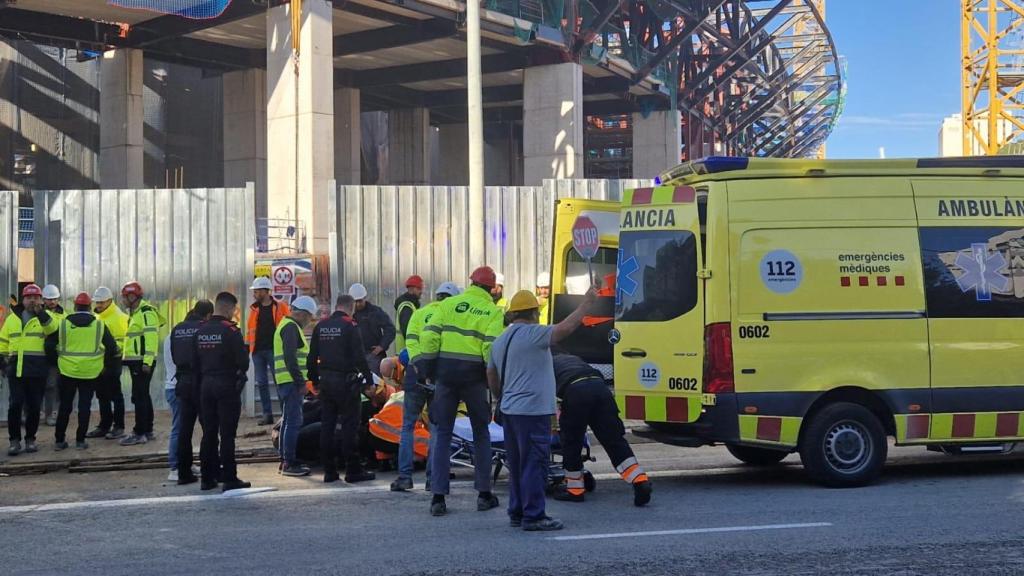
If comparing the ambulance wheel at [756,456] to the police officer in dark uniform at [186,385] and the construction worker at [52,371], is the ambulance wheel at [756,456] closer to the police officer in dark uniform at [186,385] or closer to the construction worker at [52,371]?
the police officer in dark uniform at [186,385]

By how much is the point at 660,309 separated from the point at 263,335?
636cm

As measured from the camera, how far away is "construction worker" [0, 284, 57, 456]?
11.9m

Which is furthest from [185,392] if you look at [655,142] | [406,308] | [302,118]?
[655,142]

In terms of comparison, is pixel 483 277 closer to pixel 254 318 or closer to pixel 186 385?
pixel 186 385

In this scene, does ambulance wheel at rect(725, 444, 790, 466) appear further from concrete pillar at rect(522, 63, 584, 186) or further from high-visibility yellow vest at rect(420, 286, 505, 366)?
concrete pillar at rect(522, 63, 584, 186)

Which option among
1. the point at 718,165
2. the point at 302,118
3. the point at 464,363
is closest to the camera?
the point at 464,363

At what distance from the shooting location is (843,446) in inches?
351

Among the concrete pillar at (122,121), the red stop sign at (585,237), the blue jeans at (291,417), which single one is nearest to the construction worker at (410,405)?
the blue jeans at (291,417)

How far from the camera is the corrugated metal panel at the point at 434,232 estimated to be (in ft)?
51.9

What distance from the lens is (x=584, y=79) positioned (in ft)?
107

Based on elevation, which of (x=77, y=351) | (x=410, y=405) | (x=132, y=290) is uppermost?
(x=132, y=290)

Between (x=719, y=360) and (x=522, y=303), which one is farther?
(x=719, y=360)

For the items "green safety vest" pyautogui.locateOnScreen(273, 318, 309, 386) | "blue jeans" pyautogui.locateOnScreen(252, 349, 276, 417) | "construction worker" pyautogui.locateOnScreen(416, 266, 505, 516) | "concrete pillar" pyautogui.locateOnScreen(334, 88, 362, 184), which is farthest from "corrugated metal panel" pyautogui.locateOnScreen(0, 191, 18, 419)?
"concrete pillar" pyautogui.locateOnScreen(334, 88, 362, 184)

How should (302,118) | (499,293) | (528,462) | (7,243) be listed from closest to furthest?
(528,462), (499,293), (7,243), (302,118)
